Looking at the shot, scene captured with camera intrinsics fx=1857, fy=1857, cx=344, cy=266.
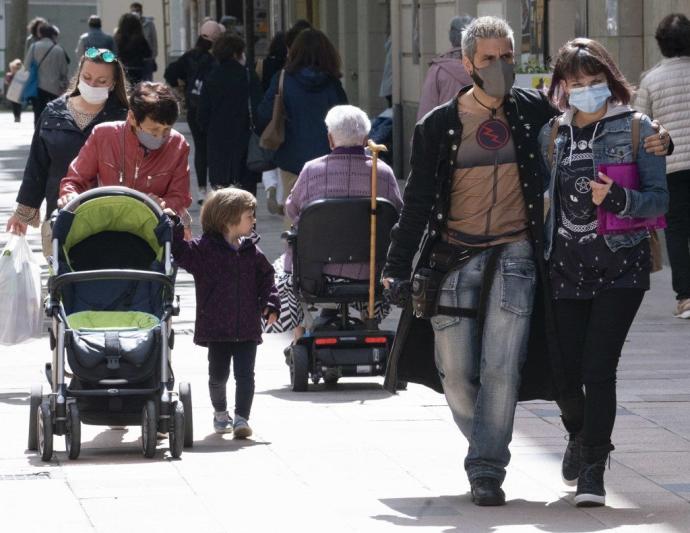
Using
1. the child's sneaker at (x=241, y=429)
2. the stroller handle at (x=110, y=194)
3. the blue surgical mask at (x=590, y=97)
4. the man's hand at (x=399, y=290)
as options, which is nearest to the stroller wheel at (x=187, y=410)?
the child's sneaker at (x=241, y=429)

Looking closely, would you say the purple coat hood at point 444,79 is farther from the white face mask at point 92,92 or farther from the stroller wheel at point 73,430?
the stroller wheel at point 73,430

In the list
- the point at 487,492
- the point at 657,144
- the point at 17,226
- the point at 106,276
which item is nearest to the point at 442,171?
the point at 657,144

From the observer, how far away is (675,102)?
11453mm

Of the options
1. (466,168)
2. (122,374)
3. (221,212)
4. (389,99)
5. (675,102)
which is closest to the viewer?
(466,168)

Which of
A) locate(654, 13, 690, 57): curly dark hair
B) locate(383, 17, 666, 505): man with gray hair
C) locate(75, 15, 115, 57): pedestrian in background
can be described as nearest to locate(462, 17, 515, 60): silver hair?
locate(383, 17, 666, 505): man with gray hair

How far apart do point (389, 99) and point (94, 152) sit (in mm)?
16069

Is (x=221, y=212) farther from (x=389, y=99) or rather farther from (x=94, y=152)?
(x=389, y=99)

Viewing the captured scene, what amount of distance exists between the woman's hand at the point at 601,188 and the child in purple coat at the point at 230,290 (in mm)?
2128

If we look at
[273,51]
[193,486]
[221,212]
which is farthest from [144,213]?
[273,51]

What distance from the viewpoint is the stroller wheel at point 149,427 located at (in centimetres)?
737

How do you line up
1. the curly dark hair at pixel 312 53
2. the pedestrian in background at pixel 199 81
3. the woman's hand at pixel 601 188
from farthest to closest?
the pedestrian in background at pixel 199 81 < the curly dark hair at pixel 312 53 < the woman's hand at pixel 601 188

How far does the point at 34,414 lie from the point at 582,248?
248 cm

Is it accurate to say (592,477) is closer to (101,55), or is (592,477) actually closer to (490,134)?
(490,134)

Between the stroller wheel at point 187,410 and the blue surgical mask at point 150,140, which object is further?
the blue surgical mask at point 150,140
